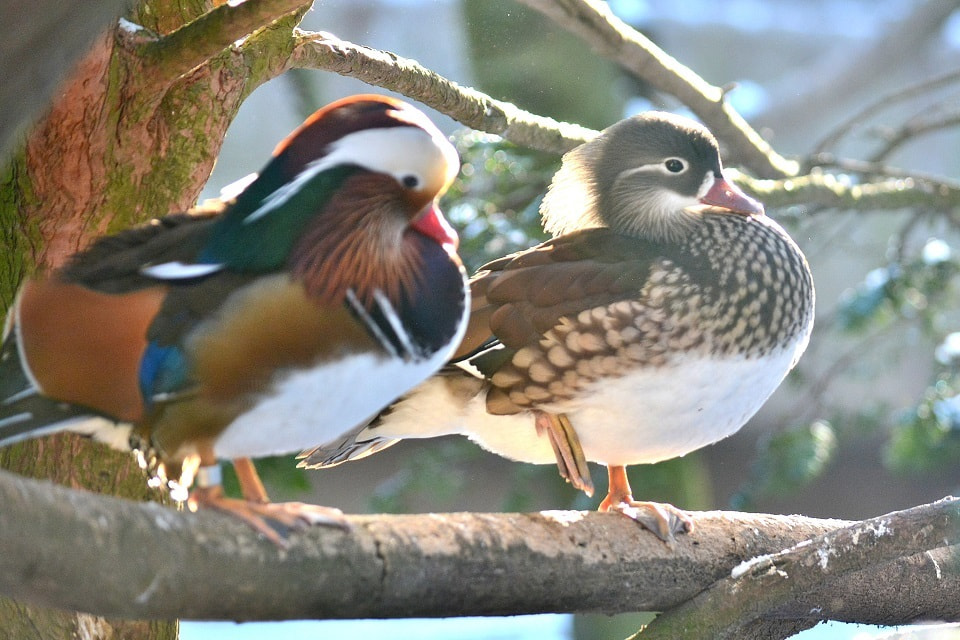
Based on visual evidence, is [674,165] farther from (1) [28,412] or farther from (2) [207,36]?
(1) [28,412]

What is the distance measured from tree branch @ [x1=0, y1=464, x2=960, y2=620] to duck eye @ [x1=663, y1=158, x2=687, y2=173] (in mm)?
339

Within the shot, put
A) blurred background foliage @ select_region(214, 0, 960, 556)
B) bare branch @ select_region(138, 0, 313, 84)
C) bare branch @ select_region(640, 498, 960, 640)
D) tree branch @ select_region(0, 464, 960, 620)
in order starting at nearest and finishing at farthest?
tree branch @ select_region(0, 464, 960, 620) → bare branch @ select_region(138, 0, 313, 84) → bare branch @ select_region(640, 498, 960, 640) → blurred background foliage @ select_region(214, 0, 960, 556)

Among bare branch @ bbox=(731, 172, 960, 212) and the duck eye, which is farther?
bare branch @ bbox=(731, 172, 960, 212)

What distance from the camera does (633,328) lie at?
1050 mm

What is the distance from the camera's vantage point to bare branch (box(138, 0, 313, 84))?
87 cm

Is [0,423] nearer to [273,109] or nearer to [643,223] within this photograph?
[643,223]

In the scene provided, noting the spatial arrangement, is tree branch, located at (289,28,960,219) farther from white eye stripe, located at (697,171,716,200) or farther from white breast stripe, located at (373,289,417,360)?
white breast stripe, located at (373,289,417,360)

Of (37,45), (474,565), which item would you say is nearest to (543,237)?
(474,565)

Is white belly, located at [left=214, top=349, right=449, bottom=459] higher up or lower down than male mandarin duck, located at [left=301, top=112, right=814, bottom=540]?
higher up

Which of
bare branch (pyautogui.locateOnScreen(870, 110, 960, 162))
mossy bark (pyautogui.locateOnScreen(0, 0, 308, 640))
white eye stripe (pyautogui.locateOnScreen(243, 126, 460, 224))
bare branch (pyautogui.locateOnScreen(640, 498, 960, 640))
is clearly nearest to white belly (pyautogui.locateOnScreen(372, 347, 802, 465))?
bare branch (pyautogui.locateOnScreen(640, 498, 960, 640))

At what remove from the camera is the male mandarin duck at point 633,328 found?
1.05m

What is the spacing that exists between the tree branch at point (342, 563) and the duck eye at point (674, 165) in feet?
1.11

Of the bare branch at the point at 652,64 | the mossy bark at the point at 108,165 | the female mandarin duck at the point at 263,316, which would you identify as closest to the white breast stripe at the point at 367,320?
the female mandarin duck at the point at 263,316

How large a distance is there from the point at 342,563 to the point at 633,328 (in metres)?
0.41
